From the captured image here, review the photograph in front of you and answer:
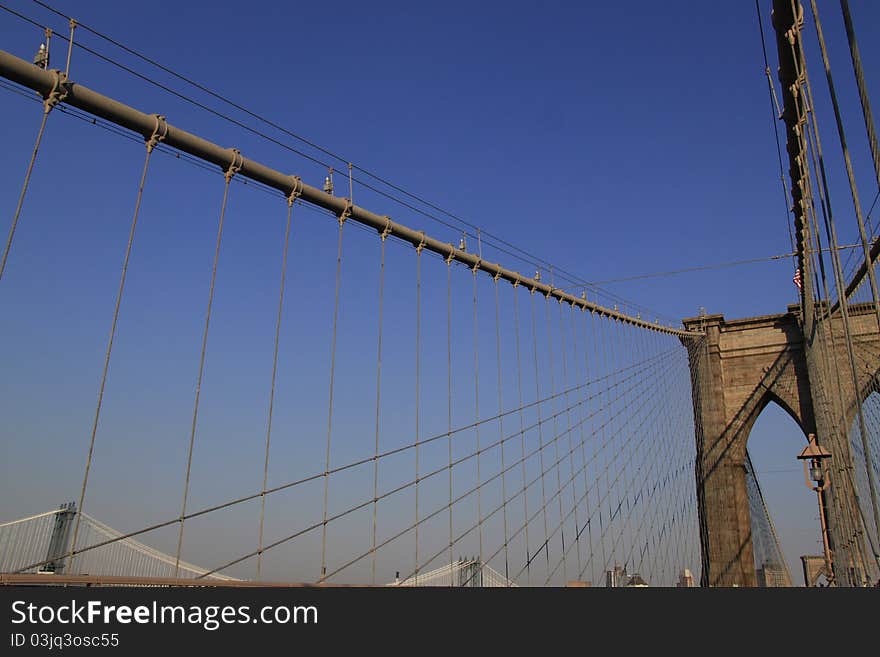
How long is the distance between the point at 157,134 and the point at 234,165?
832mm

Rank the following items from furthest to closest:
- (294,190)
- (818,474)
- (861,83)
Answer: (818,474)
(294,190)
(861,83)

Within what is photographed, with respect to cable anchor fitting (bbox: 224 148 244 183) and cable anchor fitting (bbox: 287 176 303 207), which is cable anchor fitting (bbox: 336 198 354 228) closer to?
cable anchor fitting (bbox: 287 176 303 207)

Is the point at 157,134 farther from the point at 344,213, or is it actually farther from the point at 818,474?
the point at 818,474

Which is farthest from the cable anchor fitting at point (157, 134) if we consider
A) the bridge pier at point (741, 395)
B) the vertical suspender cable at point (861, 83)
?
the bridge pier at point (741, 395)

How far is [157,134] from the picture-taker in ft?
18.7

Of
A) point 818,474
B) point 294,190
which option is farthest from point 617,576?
point 294,190

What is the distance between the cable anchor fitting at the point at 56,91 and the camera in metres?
4.85

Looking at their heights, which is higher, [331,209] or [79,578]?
[331,209]

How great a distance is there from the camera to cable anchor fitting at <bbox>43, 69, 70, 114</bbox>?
4.85 meters

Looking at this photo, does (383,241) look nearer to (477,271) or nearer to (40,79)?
(477,271)

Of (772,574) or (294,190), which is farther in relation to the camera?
(772,574)
